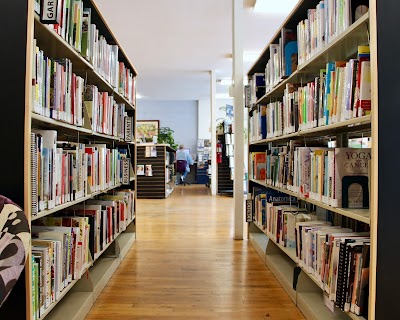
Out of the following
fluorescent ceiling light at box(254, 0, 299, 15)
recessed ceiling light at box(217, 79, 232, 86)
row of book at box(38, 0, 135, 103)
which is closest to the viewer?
row of book at box(38, 0, 135, 103)

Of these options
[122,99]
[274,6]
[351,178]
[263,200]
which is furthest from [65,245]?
[274,6]

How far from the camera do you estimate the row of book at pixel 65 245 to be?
5.24ft

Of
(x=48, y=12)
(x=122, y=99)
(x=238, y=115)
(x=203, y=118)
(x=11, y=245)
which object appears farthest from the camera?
(x=203, y=118)

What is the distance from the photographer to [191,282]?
2.75 metres

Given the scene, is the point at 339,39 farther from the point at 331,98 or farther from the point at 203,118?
the point at 203,118

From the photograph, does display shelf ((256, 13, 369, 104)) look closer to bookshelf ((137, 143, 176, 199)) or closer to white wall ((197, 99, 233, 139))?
bookshelf ((137, 143, 176, 199))

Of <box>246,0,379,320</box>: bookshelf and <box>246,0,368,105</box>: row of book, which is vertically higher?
<box>246,0,368,105</box>: row of book

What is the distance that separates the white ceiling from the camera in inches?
199

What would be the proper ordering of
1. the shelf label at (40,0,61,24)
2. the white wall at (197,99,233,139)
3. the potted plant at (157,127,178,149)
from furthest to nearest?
1. the white wall at (197,99,233,139)
2. the potted plant at (157,127,178,149)
3. the shelf label at (40,0,61,24)

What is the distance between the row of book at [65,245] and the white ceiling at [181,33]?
128 inches

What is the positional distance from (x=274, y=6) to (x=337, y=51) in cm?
328

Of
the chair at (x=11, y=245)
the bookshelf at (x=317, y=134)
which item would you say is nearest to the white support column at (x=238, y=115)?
the bookshelf at (x=317, y=134)

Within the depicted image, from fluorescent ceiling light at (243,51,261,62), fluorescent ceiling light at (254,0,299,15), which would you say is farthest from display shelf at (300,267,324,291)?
fluorescent ceiling light at (243,51,261,62)

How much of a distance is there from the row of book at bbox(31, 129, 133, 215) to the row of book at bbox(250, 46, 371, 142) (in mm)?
1392
